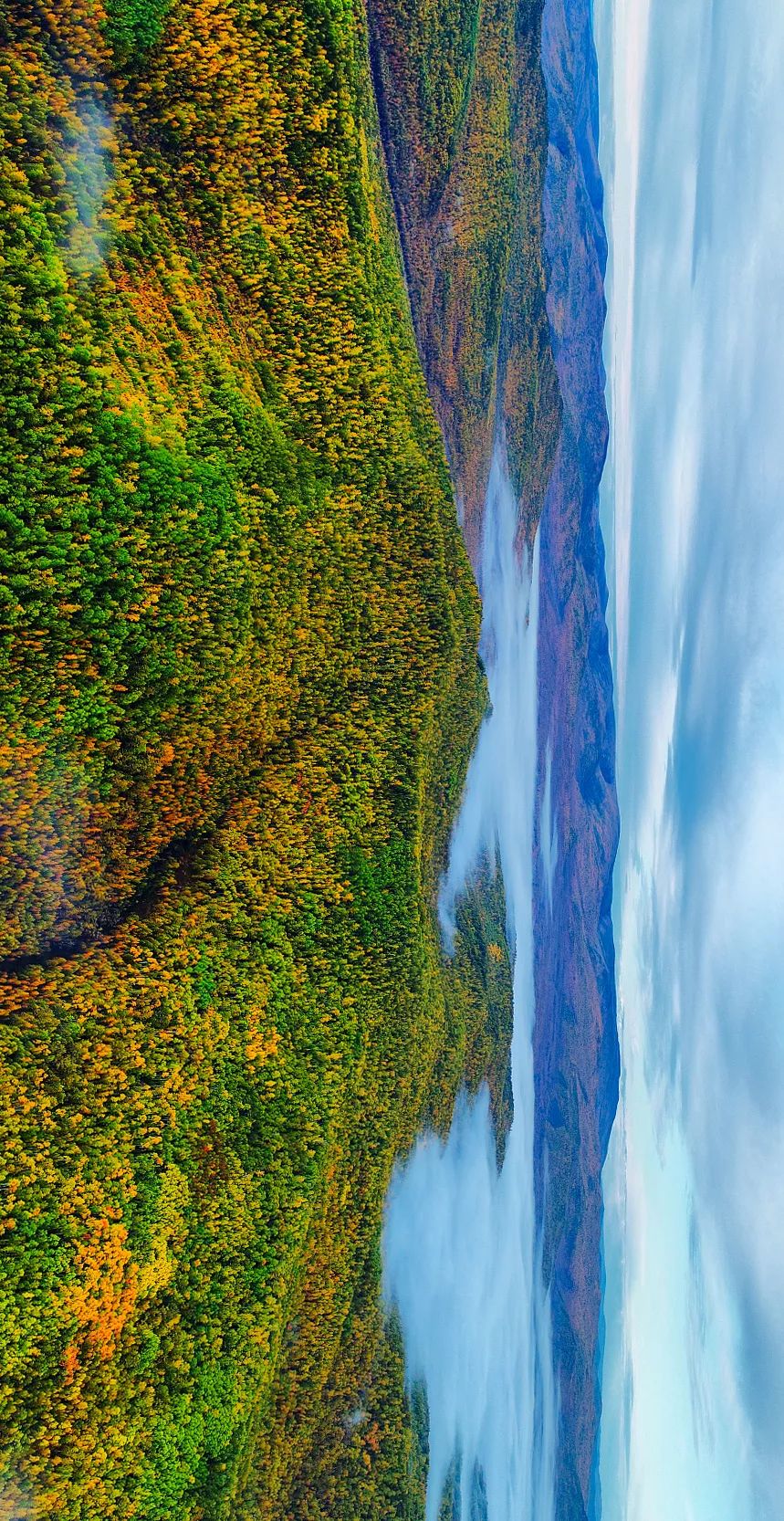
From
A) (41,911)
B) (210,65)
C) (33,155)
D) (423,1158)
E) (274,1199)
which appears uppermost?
(210,65)

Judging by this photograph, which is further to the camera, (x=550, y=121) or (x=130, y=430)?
(x=550, y=121)

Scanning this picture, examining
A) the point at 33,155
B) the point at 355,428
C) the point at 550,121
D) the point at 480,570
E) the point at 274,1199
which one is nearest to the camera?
the point at 33,155

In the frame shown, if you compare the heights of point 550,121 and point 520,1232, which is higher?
point 550,121

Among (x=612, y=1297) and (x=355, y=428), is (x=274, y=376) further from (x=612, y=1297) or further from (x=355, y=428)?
(x=612, y=1297)

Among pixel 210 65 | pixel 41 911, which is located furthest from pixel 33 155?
pixel 41 911

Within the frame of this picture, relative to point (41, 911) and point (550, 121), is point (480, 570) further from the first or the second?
point (550, 121)

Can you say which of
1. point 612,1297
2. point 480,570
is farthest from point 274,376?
point 612,1297

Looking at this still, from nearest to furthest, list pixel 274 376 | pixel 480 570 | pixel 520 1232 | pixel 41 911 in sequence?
pixel 41 911 < pixel 274 376 < pixel 480 570 < pixel 520 1232
